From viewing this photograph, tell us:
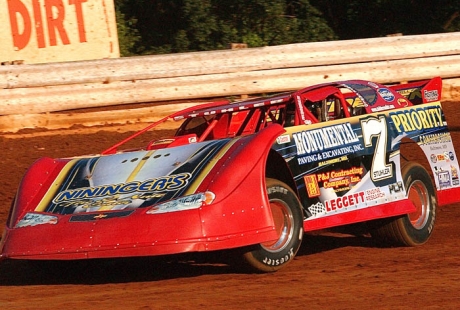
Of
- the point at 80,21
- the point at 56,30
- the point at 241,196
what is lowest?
the point at 241,196

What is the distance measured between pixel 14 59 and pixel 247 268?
811cm

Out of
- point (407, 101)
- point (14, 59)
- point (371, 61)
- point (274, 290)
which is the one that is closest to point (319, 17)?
point (371, 61)

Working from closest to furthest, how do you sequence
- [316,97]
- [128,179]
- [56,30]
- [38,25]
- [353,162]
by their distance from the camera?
[128,179], [353,162], [316,97], [38,25], [56,30]

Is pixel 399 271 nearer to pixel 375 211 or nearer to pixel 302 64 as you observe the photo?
pixel 375 211

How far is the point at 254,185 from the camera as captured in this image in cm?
656

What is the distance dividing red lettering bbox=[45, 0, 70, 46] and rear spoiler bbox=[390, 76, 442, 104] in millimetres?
6528

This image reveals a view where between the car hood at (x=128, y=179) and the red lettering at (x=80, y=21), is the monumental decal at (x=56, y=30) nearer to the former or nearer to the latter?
the red lettering at (x=80, y=21)

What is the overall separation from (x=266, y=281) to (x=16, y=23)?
27.8 feet

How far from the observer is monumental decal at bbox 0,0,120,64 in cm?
1367

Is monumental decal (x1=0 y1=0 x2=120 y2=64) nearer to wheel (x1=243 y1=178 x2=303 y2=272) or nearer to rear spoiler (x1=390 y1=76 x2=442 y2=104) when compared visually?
rear spoiler (x1=390 y1=76 x2=442 y2=104)

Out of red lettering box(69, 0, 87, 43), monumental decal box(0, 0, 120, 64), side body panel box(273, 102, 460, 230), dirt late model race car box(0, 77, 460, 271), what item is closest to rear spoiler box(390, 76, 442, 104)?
dirt late model race car box(0, 77, 460, 271)

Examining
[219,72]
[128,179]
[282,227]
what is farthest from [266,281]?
[219,72]

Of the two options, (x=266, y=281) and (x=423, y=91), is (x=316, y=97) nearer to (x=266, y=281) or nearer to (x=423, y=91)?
(x=423, y=91)

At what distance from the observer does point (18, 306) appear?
5.96 meters
